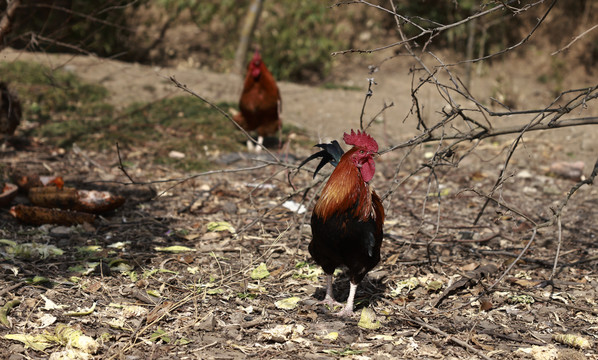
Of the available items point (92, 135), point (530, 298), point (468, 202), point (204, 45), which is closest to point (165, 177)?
point (92, 135)

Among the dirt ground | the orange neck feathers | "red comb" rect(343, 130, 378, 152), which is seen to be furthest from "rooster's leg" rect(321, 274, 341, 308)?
"red comb" rect(343, 130, 378, 152)

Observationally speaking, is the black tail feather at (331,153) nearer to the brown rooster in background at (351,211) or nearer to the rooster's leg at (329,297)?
the brown rooster in background at (351,211)

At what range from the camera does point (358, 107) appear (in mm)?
9133

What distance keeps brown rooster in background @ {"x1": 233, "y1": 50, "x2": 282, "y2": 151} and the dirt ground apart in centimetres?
81

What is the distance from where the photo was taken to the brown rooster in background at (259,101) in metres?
7.11

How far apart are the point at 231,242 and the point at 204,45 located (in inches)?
336

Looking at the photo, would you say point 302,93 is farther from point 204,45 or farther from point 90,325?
point 90,325

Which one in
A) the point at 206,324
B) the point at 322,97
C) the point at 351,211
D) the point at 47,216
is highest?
the point at 351,211

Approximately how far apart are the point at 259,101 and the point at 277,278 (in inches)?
130

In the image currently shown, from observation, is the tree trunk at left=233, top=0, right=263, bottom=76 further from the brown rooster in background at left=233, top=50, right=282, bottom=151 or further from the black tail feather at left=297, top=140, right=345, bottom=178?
the black tail feather at left=297, top=140, right=345, bottom=178

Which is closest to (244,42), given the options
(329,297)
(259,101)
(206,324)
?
(259,101)

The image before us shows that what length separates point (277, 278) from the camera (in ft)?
13.9

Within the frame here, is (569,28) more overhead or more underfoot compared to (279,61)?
more overhead

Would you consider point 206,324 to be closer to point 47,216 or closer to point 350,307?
point 350,307
